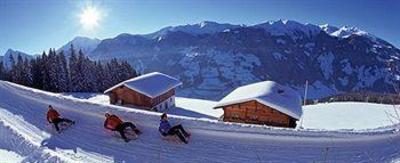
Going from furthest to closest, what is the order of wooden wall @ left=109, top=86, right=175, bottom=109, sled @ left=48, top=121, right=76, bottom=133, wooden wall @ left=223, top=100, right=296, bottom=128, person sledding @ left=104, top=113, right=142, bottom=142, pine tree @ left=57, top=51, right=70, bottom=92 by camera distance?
pine tree @ left=57, top=51, right=70, bottom=92 → wooden wall @ left=109, top=86, right=175, bottom=109 → wooden wall @ left=223, top=100, right=296, bottom=128 → sled @ left=48, top=121, right=76, bottom=133 → person sledding @ left=104, top=113, right=142, bottom=142

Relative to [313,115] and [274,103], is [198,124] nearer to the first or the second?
[274,103]

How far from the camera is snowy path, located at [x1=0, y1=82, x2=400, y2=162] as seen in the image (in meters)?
16.2

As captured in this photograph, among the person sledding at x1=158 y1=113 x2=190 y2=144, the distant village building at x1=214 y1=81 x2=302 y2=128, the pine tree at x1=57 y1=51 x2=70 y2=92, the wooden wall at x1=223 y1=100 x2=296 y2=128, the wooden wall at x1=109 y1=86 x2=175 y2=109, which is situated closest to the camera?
the person sledding at x1=158 y1=113 x2=190 y2=144

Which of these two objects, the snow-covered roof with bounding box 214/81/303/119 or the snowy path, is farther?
the snow-covered roof with bounding box 214/81/303/119

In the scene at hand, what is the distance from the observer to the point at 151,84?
47875 mm

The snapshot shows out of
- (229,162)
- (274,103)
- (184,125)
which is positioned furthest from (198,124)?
(274,103)

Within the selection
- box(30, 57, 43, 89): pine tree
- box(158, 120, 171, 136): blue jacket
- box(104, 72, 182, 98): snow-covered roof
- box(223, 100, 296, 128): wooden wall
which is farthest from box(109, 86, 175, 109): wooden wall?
box(158, 120, 171, 136): blue jacket

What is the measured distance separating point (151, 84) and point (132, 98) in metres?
3.05

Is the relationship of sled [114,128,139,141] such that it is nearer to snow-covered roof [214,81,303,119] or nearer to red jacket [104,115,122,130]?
red jacket [104,115,122,130]

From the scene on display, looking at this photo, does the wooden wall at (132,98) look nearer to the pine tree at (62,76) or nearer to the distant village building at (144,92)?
the distant village building at (144,92)

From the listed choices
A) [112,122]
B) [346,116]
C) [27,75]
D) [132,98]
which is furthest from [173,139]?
[27,75]

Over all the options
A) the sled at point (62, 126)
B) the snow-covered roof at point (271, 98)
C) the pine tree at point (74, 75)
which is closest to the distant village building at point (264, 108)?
the snow-covered roof at point (271, 98)

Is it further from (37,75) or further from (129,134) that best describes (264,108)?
(37,75)

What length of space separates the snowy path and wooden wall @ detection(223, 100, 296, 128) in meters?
9.41
